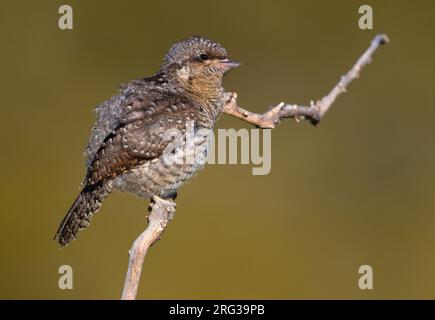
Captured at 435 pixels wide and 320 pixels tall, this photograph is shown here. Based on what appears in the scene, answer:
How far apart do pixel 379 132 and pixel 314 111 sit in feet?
12.4

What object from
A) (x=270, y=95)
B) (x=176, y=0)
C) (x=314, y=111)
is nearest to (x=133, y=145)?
(x=314, y=111)

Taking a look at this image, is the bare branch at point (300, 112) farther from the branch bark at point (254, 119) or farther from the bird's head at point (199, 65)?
the bird's head at point (199, 65)

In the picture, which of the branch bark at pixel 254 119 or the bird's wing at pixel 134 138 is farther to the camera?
the bird's wing at pixel 134 138

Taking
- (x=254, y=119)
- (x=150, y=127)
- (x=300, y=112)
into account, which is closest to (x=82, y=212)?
(x=150, y=127)

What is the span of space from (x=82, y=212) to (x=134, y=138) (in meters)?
0.55

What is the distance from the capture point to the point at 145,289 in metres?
7.04

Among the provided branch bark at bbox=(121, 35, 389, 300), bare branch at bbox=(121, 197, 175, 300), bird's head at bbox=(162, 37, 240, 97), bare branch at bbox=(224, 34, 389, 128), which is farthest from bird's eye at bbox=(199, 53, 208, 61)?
bare branch at bbox=(121, 197, 175, 300)

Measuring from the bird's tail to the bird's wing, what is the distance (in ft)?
0.35

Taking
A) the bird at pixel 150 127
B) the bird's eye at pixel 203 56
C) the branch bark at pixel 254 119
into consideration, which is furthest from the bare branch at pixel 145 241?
the bird's eye at pixel 203 56

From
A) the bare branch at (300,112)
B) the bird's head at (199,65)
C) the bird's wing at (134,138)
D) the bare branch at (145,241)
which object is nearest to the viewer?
the bare branch at (145,241)

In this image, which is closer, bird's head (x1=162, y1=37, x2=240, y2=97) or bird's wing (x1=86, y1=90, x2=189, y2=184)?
bird's wing (x1=86, y1=90, x2=189, y2=184)

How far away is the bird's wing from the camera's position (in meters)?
4.76

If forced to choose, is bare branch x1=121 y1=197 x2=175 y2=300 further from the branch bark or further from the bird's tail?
the bird's tail

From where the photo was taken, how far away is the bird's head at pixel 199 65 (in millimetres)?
5078
